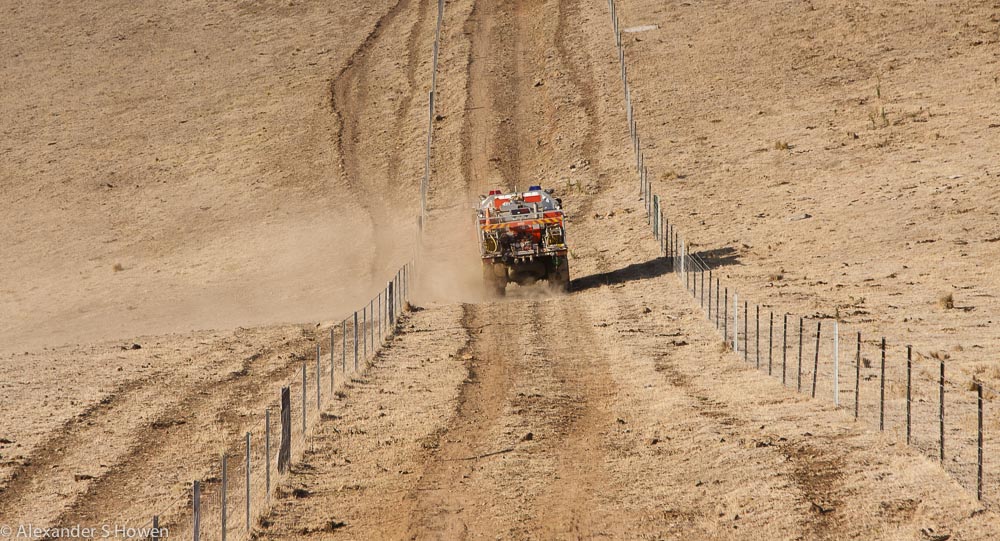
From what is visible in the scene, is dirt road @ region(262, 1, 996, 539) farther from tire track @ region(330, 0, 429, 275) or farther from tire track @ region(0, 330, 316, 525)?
tire track @ region(330, 0, 429, 275)

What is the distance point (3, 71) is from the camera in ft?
261

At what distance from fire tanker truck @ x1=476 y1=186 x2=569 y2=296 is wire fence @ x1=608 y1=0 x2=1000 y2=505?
452 cm

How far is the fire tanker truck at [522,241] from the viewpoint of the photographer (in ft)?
119

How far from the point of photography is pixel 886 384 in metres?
21.6

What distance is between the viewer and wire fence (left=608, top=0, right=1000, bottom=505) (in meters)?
16.3

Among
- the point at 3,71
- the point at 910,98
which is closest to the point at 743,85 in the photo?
the point at 910,98

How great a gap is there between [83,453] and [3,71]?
220ft

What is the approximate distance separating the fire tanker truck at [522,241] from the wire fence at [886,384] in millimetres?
4525

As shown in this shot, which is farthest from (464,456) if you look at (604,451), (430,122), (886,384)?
(430,122)

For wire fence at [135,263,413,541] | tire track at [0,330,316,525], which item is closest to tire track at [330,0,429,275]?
tire track at [0,330,316,525]

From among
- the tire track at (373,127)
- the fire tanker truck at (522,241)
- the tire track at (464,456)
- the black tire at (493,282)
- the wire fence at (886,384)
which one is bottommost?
the tire track at (464,456)

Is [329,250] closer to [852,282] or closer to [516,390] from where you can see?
[852,282]

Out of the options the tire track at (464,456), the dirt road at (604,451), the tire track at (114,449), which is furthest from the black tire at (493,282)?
the tire track at (114,449)

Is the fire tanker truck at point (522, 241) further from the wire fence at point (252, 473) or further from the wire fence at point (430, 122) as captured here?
the wire fence at point (430, 122)
